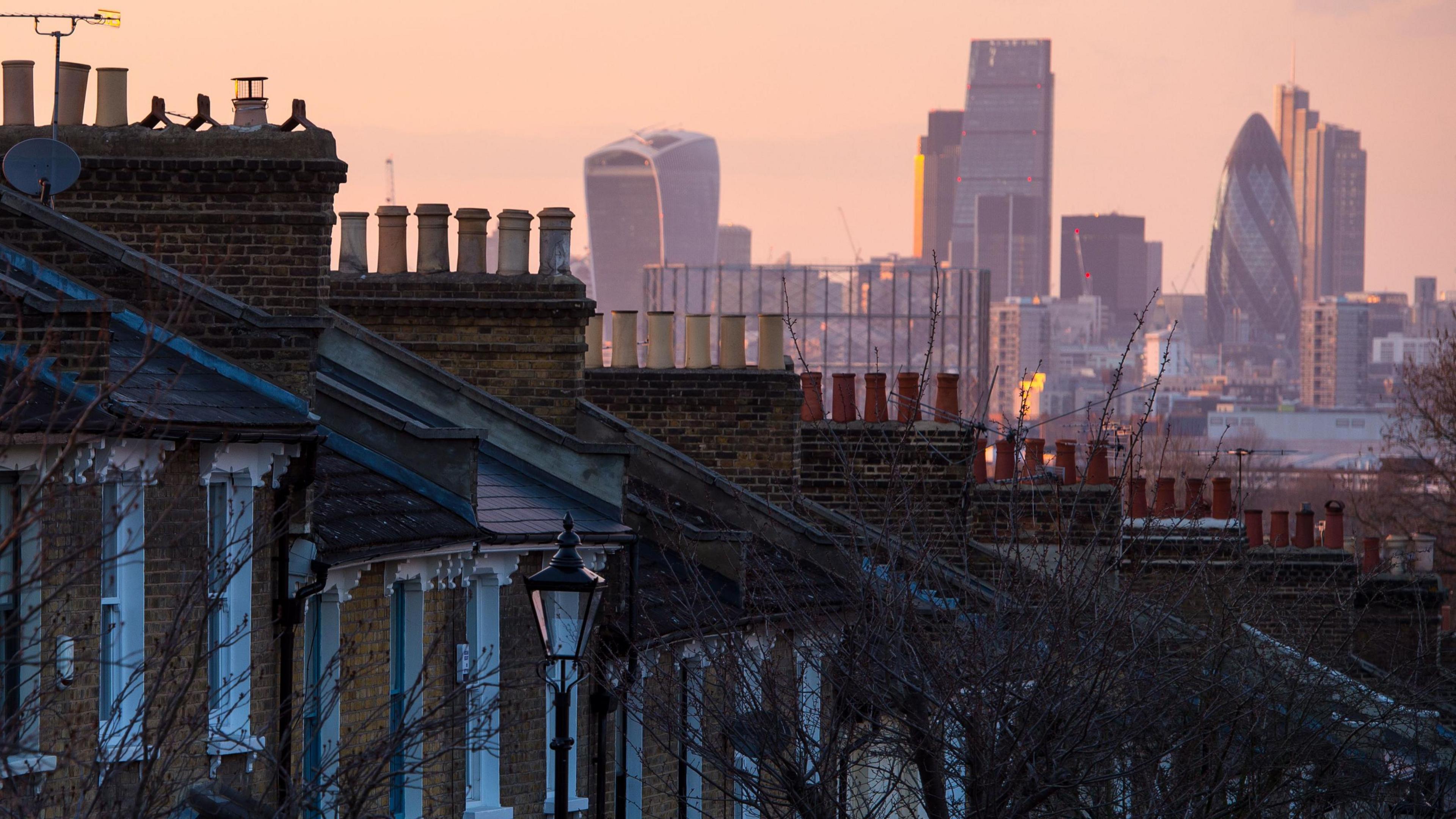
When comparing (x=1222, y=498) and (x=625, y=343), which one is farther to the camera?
(x=1222, y=498)

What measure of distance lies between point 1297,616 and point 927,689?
38.1 ft

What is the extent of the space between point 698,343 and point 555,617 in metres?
9.65

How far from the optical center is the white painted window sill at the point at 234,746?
12.0 meters

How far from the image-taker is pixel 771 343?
22.8 metres

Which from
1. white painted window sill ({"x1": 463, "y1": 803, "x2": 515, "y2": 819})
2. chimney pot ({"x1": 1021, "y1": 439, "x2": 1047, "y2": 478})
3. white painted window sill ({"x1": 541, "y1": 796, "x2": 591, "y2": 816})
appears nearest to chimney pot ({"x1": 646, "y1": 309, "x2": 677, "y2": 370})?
chimney pot ({"x1": 1021, "y1": 439, "x2": 1047, "y2": 478})

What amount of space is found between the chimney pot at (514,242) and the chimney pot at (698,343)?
271 cm

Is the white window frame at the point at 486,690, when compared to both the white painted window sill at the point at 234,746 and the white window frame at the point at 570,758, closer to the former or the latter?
the white window frame at the point at 570,758

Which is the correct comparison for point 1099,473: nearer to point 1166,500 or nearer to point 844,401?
point 1166,500

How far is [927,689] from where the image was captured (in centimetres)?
1335

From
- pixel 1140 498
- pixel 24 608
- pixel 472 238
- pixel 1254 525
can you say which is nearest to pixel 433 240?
pixel 472 238

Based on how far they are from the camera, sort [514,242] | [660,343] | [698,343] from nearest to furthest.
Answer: [514,242] → [698,343] → [660,343]

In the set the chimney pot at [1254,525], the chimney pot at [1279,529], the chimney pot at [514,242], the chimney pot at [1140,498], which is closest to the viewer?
the chimney pot at [514,242]

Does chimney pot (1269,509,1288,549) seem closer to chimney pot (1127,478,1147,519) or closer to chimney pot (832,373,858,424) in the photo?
chimney pot (1127,478,1147,519)

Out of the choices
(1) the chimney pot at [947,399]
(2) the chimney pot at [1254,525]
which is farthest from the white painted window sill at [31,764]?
(2) the chimney pot at [1254,525]
